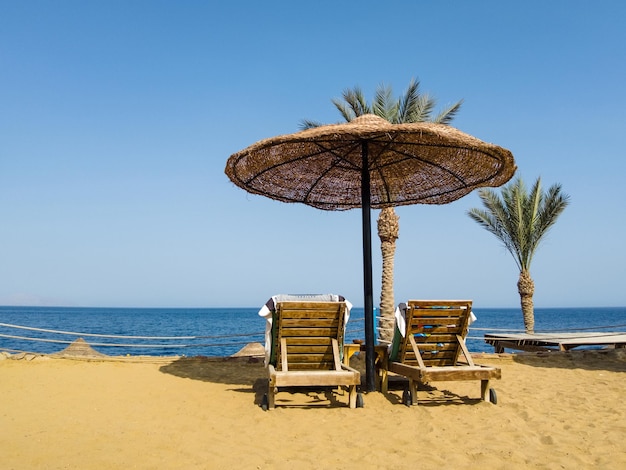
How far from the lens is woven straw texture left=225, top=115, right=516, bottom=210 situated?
4.91 m

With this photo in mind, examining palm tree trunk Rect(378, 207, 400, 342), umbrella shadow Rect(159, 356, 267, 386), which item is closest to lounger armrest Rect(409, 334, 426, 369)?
umbrella shadow Rect(159, 356, 267, 386)

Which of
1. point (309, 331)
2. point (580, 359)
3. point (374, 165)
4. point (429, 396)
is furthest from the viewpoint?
point (580, 359)

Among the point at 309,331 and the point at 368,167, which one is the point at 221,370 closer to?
the point at 309,331

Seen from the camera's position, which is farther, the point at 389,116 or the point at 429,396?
the point at 389,116

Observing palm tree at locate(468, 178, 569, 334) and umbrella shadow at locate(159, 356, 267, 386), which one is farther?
palm tree at locate(468, 178, 569, 334)

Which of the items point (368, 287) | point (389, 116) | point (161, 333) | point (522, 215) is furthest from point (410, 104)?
point (161, 333)

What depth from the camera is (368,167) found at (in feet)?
19.5

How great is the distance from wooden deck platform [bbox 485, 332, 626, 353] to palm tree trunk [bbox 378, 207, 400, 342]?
323 cm

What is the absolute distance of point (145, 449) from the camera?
3518 mm

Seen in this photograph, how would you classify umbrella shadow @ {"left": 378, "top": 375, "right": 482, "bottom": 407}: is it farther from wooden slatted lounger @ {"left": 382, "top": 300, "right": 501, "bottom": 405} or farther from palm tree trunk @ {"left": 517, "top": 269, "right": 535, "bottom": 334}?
palm tree trunk @ {"left": 517, "top": 269, "right": 535, "bottom": 334}

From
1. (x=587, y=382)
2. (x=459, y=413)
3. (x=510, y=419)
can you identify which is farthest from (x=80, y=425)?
(x=587, y=382)

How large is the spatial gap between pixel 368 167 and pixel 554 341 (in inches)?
373

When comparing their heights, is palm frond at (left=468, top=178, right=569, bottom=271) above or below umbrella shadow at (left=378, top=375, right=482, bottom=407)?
above

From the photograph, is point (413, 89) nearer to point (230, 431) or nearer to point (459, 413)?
point (459, 413)
